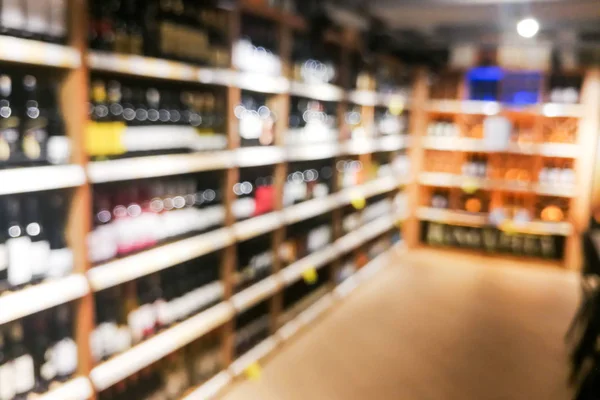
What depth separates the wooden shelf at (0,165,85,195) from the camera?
1.70 meters

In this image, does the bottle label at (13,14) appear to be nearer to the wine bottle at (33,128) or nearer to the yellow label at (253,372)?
the wine bottle at (33,128)

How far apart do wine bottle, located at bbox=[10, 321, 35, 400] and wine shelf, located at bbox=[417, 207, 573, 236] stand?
17.0ft

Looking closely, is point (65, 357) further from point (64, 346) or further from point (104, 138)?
point (104, 138)

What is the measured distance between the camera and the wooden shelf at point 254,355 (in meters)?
3.15

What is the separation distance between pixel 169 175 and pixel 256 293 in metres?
0.94

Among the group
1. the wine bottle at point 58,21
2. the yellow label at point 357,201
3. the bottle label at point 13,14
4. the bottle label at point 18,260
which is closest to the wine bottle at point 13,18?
the bottle label at point 13,14

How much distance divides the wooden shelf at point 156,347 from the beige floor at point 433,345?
1.67 feet

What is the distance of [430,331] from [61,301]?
289 cm

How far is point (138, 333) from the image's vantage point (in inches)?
95.4

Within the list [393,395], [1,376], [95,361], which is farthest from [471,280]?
[1,376]

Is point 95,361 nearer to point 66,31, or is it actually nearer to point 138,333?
point 138,333

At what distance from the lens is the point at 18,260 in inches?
71.2

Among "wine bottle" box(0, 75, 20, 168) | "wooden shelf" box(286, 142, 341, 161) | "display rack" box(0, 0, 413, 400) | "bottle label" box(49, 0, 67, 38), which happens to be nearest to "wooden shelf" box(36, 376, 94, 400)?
"display rack" box(0, 0, 413, 400)

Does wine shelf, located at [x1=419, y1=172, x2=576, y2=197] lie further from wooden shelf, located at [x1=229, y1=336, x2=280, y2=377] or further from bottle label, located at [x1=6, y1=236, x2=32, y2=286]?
bottle label, located at [x1=6, y1=236, x2=32, y2=286]
